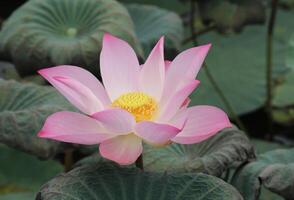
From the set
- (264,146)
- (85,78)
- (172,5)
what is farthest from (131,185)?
(172,5)

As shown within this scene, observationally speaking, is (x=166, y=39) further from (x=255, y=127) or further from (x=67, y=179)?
(x=67, y=179)

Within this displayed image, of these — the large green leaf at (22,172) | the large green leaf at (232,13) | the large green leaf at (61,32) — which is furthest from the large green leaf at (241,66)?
the large green leaf at (22,172)

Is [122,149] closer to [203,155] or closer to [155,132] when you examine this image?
[155,132]

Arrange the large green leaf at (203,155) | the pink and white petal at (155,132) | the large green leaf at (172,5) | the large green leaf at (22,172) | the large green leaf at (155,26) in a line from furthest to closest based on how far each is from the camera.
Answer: the large green leaf at (172,5), the large green leaf at (155,26), the large green leaf at (22,172), the large green leaf at (203,155), the pink and white petal at (155,132)

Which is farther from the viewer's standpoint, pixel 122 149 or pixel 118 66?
pixel 118 66

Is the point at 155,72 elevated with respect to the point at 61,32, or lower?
elevated

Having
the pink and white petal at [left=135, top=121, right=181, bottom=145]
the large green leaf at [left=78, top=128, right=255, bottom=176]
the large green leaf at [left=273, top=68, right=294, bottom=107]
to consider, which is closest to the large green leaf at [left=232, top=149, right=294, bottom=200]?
the large green leaf at [left=78, top=128, right=255, bottom=176]

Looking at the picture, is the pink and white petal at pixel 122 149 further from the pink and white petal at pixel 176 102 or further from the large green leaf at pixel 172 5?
the large green leaf at pixel 172 5
